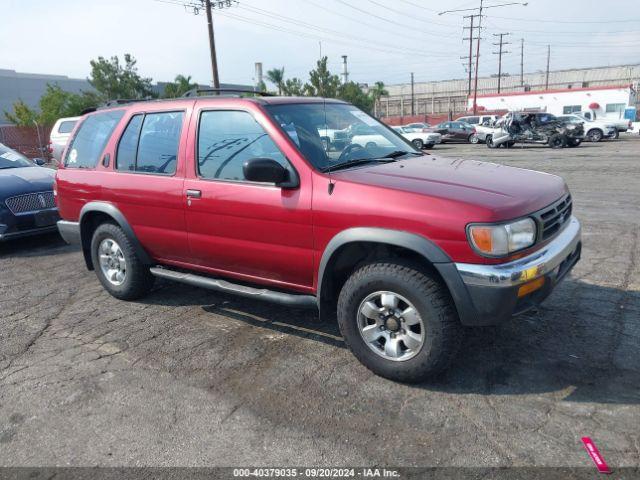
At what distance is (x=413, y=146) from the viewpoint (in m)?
4.68

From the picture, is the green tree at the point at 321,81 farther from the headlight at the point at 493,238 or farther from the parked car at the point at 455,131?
the headlight at the point at 493,238

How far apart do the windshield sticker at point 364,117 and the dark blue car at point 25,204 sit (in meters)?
4.94

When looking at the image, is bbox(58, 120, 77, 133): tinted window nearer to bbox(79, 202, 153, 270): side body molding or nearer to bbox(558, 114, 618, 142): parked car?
bbox(79, 202, 153, 270): side body molding

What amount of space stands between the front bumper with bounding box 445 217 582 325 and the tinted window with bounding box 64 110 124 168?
144 inches

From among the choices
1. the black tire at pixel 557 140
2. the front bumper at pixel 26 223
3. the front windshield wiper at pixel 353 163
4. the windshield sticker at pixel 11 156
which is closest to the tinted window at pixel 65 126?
the windshield sticker at pixel 11 156

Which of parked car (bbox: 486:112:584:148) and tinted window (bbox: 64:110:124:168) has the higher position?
tinted window (bbox: 64:110:124:168)

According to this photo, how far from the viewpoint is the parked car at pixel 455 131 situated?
3142 centimetres

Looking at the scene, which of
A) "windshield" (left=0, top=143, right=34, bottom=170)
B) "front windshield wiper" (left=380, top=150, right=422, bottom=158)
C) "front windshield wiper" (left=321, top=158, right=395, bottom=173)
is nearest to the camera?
"front windshield wiper" (left=321, top=158, right=395, bottom=173)

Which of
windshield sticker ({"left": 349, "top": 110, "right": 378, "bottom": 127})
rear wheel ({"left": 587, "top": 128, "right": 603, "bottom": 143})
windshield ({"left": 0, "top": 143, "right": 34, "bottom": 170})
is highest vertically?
windshield sticker ({"left": 349, "top": 110, "right": 378, "bottom": 127})

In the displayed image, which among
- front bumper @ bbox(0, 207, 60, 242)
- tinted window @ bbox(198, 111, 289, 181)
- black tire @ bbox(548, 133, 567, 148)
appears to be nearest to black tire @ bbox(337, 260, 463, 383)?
tinted window @ bbox(198, 111, 289, 181)

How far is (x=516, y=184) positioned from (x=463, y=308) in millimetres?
966

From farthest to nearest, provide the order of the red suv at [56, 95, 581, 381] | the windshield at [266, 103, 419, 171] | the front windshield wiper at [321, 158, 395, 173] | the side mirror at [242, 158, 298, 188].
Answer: the windshield at [266, 103, 419, 171] → the front windshield wiper at [321, 158, 395, 173] → the side mirror at [242, 158, 298, 188] → the red suv at [56, 95, 581, 381]

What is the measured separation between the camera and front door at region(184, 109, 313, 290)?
3.61m

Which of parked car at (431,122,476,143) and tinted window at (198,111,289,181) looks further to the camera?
parked car at (431,122,476,143)
